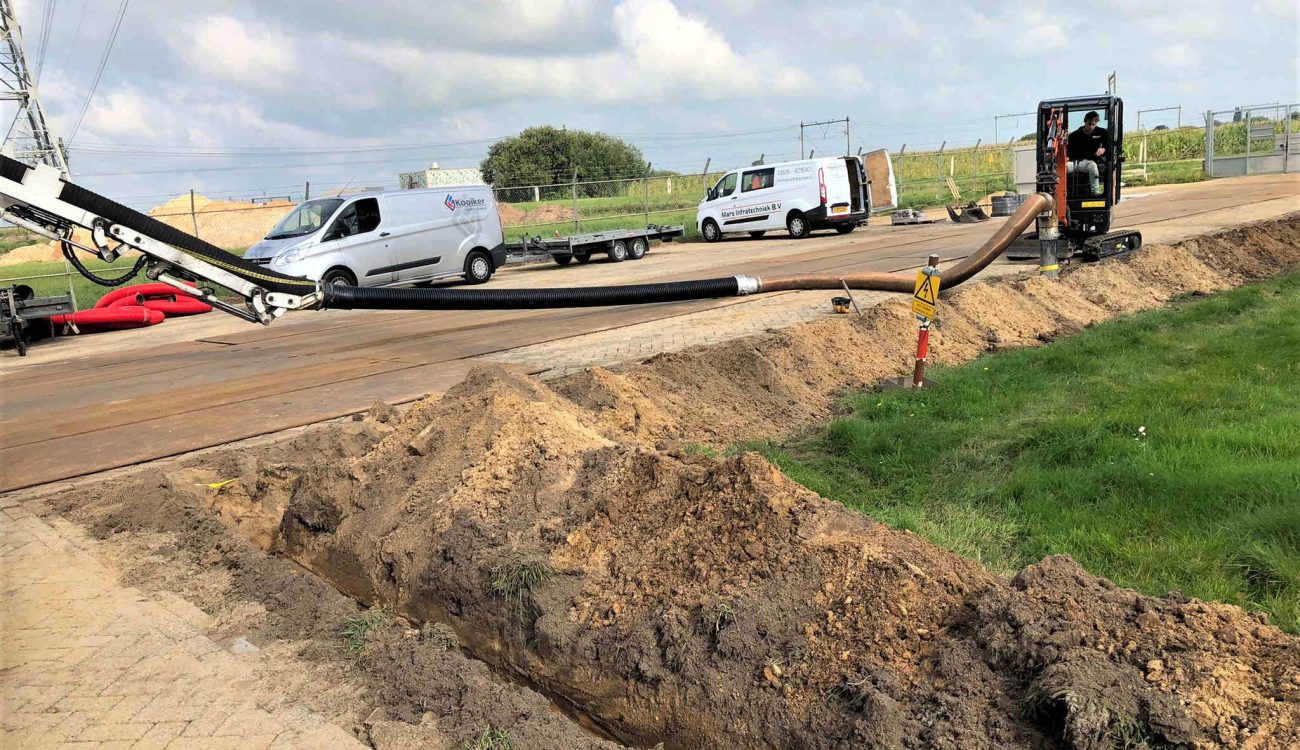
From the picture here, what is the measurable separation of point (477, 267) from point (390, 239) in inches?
97.8

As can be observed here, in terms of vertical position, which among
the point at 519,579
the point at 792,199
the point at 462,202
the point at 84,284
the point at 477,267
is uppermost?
the point at 462,202

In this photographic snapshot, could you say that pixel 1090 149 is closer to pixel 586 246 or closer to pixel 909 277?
pixel 909 277

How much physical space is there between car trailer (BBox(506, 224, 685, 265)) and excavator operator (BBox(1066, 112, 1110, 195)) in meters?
11.6

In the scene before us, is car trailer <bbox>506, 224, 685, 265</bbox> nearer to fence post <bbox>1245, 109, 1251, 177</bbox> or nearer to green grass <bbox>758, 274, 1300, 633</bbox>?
green grass <bbox>758, 274, 1300, 633</bbox>

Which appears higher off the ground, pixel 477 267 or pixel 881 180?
pixel 881 180

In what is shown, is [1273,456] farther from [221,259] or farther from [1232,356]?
[221,259]

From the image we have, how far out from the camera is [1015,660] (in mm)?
3035

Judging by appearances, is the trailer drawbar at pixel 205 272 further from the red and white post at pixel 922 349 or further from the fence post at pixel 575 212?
the fence post at pixel 575 212

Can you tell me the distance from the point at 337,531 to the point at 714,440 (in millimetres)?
2824

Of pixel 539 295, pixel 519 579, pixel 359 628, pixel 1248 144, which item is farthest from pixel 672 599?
pixel 1248 144

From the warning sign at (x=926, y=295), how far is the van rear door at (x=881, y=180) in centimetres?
2203

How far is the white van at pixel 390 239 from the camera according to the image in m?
16.7

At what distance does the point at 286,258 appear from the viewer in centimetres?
1620

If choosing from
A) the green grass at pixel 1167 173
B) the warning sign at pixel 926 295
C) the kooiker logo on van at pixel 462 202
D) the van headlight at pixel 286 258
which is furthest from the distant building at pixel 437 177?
the green grass at pixel 1167 173
